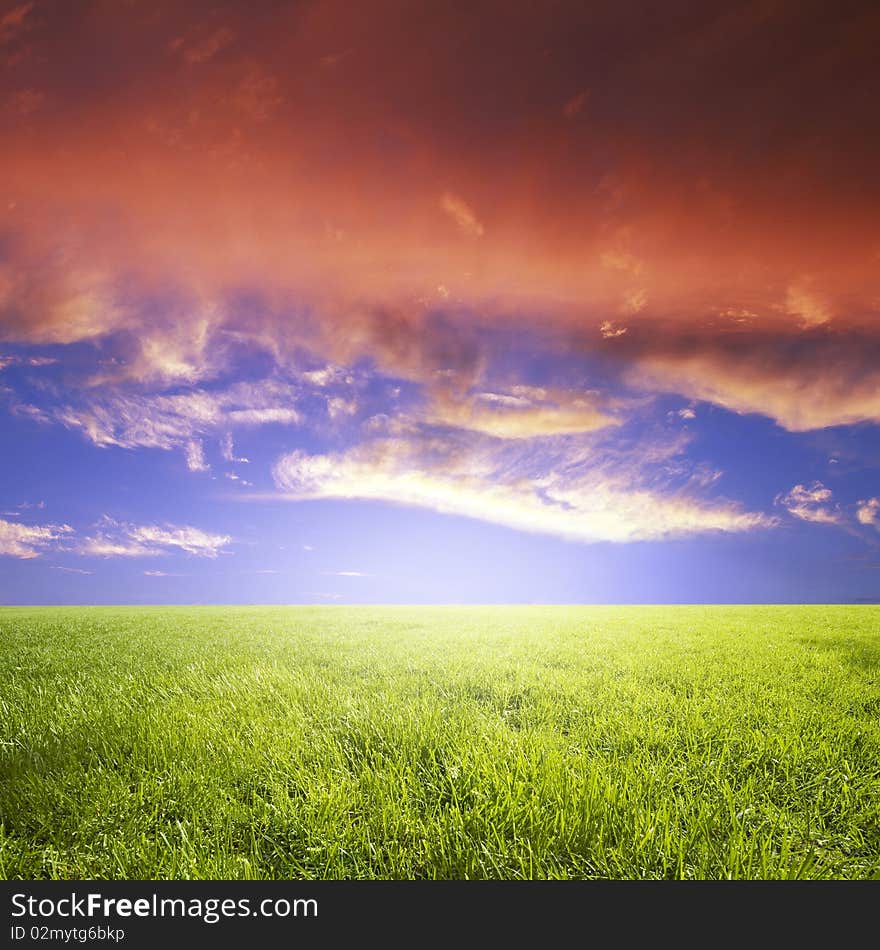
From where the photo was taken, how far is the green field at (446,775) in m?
2.58

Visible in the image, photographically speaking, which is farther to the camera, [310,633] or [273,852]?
[310,633]

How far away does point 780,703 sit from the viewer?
5.43m

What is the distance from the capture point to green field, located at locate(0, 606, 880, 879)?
2576 mm

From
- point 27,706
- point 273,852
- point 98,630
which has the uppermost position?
point 273,852

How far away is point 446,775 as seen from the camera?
11.3 feet
